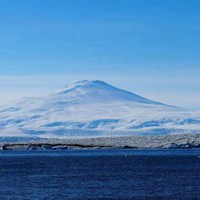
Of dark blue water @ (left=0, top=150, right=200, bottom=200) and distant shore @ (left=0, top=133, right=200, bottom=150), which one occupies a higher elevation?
distant shore @ (left=0, top=133, right=200, bottom=150)

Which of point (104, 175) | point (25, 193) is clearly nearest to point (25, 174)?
point (104, 175)

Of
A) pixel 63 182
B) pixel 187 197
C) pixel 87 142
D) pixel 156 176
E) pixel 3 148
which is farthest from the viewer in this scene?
pixel 87 142

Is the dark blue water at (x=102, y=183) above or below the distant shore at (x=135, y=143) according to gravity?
below

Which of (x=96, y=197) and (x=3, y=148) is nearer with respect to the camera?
(x=96, y=197)

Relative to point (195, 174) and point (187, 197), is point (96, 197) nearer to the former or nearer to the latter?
point (187, 197)

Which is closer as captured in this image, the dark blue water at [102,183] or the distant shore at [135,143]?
the dark blue water at [102,183]

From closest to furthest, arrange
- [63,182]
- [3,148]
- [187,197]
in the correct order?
1. [187,197]
2. [63,182]
3. [3,148]

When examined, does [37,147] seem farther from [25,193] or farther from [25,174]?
[25,193]

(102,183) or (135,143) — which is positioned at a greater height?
(135,143)

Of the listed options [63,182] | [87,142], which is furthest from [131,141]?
[63,182]

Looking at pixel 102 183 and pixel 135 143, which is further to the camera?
pixel 135 143

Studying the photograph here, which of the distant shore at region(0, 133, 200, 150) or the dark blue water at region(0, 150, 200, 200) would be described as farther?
the distant shore at region(0, 133, 200, 150)
